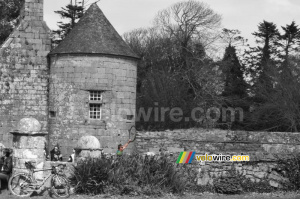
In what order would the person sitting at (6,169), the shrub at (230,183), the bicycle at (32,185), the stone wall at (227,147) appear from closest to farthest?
1. the bicycle at (32,185)
2. the person sitting at (6,169)
3. the shrub at (230,183)
4. the stone wall at (227,147)

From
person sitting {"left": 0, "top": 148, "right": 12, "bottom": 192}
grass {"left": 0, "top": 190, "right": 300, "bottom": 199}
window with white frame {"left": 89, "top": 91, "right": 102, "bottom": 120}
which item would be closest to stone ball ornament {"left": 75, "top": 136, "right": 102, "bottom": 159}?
grass {"left": 0, "top": 190, "right": 300, "bottom": 199}

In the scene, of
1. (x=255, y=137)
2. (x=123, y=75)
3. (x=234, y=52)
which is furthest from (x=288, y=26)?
(x=123, y=75)

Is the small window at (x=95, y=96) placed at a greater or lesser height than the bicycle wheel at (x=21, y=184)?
greater

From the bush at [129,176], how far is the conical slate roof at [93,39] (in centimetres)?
850

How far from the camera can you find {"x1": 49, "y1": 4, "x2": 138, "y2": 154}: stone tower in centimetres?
2098

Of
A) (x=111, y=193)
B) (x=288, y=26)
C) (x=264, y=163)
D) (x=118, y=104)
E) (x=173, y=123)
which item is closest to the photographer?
(x=111, y=193)

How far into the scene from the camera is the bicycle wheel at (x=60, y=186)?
12250 millimetres

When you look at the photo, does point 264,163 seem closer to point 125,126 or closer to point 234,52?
point 125,126

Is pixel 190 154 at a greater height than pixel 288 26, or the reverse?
pixel 288 26

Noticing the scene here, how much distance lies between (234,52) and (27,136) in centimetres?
3025

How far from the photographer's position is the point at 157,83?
126 ft

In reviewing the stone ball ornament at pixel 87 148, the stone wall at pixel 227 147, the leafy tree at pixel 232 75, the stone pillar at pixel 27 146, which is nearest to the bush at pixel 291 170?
the stone wall at pixel 227 147

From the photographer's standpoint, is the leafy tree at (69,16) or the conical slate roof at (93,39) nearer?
the conical slate roof at (93,39)

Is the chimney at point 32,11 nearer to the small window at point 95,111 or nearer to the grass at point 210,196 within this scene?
the small window at point 95,111
